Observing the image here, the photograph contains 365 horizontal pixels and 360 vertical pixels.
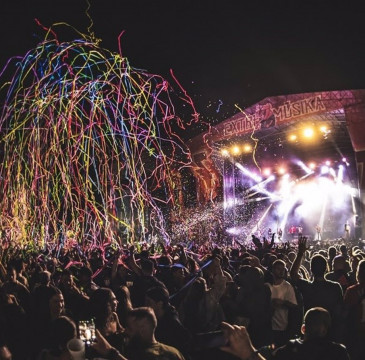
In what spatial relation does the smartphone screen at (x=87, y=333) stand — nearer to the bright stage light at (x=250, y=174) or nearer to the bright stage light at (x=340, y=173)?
the bright stage light at (x=250, y=174)

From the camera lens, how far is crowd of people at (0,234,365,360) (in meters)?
3.26

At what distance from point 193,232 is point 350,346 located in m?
16.5

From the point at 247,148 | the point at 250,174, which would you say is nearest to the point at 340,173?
the point at 250,174

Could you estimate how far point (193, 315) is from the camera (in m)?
5.26

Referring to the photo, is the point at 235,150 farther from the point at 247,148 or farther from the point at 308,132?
the point at 308,132

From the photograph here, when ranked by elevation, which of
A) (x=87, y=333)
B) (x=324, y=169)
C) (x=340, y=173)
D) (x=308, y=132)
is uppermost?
(x=308, y=132)

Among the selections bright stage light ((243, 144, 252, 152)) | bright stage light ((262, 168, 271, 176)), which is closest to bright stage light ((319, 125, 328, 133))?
bright stage light ((243, 144, 252, 152))

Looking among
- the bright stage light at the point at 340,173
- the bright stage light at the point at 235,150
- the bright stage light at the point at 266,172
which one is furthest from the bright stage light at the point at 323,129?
the bright stage light at the point at 266,172

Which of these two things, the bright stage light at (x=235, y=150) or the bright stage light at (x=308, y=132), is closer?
the bright stage light at (x=308, y=132)

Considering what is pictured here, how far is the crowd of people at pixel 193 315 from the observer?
3256 mm

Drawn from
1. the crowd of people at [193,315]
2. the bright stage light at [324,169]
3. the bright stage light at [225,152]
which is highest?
the bright stage light at [225,152]

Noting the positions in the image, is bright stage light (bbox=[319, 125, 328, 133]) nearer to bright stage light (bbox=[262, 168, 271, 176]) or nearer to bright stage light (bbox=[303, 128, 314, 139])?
bright stage light (bbox=[303, 128, 314, 139])

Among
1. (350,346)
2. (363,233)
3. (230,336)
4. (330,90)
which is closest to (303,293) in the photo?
(350,346)

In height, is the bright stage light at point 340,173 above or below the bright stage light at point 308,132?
below
